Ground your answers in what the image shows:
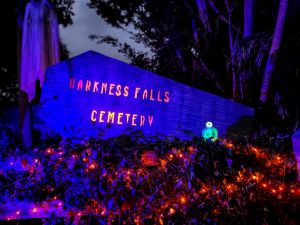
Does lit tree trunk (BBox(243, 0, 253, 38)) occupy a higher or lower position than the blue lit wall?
higher

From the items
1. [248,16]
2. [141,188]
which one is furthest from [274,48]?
[141,188]

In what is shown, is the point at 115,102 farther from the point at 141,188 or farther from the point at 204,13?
the point at 204,13

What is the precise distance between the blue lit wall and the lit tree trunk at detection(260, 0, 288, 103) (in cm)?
200

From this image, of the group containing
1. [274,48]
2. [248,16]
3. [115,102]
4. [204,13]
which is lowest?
[115,102]

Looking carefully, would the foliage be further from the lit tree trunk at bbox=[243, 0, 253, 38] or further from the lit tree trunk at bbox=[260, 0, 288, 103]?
the lit tree trunk at bbox=[243, 0, 253, 38]

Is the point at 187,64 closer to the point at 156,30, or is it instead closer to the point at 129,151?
the point at 156,30

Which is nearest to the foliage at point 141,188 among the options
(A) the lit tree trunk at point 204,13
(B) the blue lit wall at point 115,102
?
(B) the blue lit wall at point 115,102

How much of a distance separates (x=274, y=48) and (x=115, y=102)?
15.2 ft

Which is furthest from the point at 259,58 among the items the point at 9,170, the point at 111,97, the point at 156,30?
the point at 9,170

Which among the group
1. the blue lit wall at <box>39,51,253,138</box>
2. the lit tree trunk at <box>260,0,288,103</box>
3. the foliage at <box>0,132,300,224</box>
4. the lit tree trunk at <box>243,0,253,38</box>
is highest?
the lit tree trunk at <box>243,0,253,38</box>

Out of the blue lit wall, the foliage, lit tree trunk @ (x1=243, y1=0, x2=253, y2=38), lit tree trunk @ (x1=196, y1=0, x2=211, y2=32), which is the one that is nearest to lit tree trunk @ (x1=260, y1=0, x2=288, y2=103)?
lit tree trunk @ (x1=243, y1=0, x2=253, y2=38)

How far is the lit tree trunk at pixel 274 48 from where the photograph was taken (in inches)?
294

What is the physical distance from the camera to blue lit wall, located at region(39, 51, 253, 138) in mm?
5188

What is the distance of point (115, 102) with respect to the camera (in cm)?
557
